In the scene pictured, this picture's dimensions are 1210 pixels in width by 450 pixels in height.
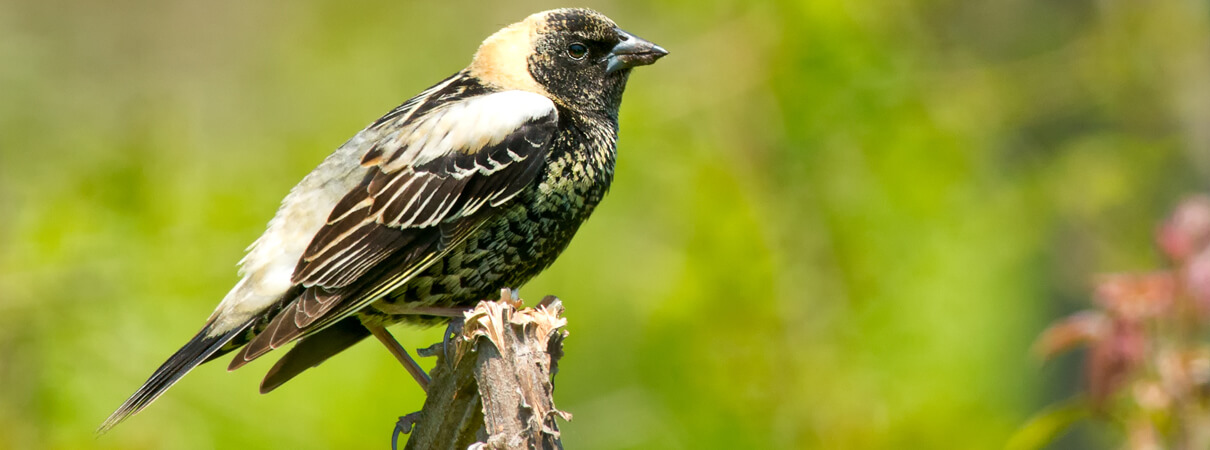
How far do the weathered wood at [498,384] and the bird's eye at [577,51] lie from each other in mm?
1082

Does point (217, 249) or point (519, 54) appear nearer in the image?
point (519, 54)

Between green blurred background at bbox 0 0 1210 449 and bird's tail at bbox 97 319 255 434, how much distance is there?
158 cm

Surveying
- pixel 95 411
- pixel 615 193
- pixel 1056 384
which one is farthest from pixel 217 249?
pixel 1056 384

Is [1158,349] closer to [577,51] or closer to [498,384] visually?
[498,384]

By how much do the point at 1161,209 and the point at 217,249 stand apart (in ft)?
15.1

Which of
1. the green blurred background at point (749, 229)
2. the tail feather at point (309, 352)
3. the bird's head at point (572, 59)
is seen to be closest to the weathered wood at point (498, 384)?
the tail feather at point (309, 352)

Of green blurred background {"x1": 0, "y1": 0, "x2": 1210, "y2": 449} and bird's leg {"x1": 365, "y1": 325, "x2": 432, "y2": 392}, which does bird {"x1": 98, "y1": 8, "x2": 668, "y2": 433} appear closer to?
bird's leg {"x1": 365, "y1": 325, "x2": 432, "y2": 392}

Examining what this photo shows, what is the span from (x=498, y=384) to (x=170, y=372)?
36.5 inches

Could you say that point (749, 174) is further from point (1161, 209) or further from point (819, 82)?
point (1161, 209)

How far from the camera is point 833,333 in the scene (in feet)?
16.9

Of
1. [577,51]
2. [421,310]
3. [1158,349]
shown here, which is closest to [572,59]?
[577,51]

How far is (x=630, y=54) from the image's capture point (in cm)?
370

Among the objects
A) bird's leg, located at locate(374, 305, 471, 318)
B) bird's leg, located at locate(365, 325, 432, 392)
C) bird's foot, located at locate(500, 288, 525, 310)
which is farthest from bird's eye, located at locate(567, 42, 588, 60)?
bird's foot, located at locate(500, 288, 525, 310)

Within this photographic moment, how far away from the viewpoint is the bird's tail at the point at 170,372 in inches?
118
